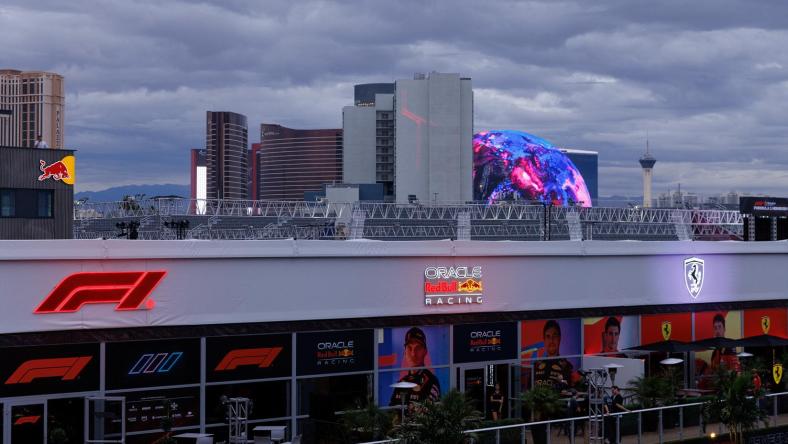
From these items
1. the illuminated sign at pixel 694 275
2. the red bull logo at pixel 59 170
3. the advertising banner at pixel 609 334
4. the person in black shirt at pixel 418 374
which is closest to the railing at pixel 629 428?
the person in black shirt at pixel 418 374

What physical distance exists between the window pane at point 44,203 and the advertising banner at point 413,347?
134ft

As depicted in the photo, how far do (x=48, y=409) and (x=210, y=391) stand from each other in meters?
4.57

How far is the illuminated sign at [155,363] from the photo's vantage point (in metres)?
29.4

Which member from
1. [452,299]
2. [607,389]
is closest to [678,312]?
[607,389]

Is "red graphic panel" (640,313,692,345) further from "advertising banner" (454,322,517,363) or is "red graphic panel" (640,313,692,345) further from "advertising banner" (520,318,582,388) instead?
"advertising banner" (454,322,517,363)

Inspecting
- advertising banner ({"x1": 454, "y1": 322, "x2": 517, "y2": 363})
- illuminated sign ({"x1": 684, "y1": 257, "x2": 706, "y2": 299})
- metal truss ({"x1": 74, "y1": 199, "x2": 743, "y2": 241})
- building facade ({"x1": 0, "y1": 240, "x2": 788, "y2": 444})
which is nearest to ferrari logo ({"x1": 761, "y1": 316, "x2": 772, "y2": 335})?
building facade ({"x1": 0, "y1": 240, "x2": 788, "y2": 444})

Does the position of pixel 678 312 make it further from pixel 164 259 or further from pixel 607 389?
pixel 164 259

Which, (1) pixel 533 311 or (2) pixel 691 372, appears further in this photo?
(2) pixel 691 372

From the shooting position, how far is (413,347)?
3506 cm

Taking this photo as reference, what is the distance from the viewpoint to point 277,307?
32.2 meters

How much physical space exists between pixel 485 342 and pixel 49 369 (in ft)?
48.2

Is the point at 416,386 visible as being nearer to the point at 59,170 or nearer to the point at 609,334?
the point at 609,334

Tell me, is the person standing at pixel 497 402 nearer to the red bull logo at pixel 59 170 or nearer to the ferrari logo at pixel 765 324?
the ferrari logo at pixel 765 324

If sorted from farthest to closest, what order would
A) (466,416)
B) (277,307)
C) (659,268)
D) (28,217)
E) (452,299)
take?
(28,217)
(659,268)
(452,299)
(277,307)
(466,416)
